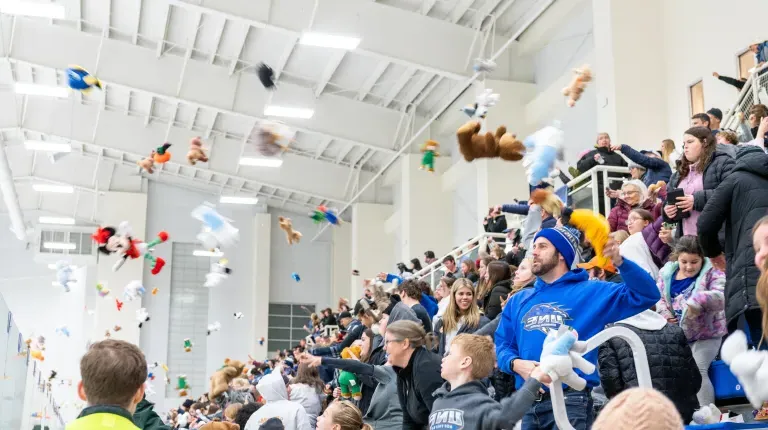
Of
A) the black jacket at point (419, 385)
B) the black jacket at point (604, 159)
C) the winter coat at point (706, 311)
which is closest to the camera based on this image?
the winter coat at point (706, 311)

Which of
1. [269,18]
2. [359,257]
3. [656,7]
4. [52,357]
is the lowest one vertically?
[52,357]

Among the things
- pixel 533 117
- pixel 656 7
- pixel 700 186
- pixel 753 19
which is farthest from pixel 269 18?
pixel 700 186

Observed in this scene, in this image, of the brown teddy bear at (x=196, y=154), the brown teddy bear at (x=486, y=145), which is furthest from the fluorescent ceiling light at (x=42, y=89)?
the brown teddy bear at (x=486, y=145)

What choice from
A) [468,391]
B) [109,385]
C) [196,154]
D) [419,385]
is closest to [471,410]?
[468,391]

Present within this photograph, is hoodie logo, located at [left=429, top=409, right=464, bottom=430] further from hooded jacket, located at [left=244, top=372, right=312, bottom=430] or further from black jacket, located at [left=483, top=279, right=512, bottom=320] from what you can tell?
black jacket, located at [left=483, top=279, right=512, bottom=320]

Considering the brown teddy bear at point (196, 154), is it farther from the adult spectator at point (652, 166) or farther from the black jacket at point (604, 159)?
the adult spectator at point (652, 166)

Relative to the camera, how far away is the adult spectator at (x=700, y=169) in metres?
5.36

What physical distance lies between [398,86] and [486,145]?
12.6m

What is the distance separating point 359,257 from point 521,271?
2062cm

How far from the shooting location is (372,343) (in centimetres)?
755

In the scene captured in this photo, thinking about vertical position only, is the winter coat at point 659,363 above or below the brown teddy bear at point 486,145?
below

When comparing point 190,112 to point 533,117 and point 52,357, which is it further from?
point 52,357

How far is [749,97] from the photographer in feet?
30.1

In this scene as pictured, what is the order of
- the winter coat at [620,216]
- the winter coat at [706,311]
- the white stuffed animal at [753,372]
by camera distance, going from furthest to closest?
the winter coat at [620,216]
the winter coat at [706,311]
the white stuffed animal at [753,372]
